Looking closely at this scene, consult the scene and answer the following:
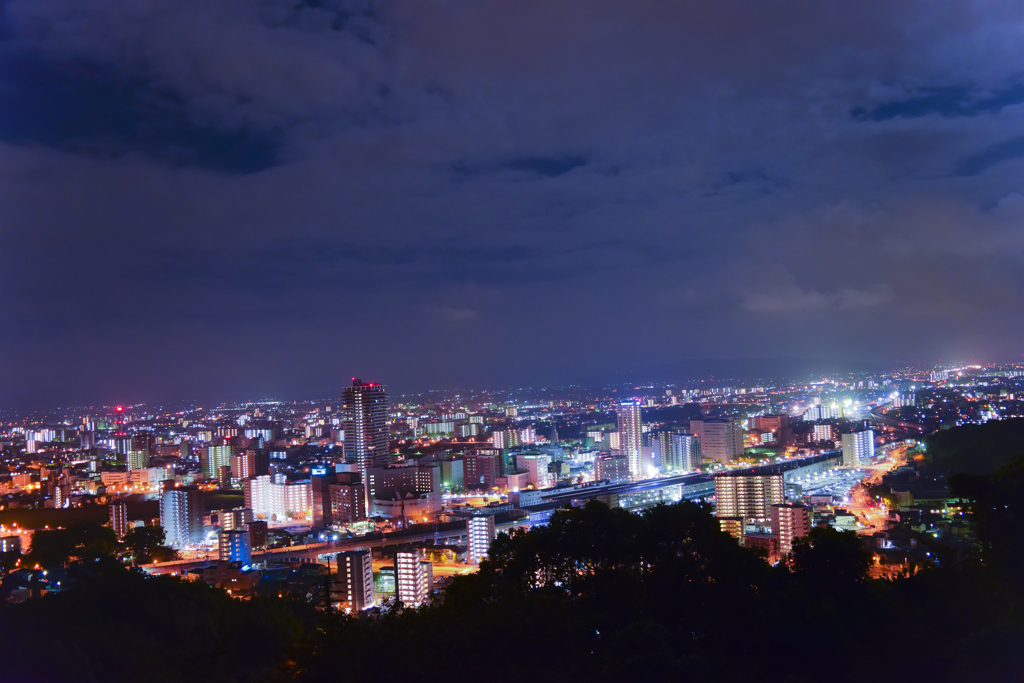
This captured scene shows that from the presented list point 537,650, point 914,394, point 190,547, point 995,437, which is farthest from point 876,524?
point 914,394

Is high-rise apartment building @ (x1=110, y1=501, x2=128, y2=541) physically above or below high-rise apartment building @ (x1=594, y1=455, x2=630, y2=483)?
above

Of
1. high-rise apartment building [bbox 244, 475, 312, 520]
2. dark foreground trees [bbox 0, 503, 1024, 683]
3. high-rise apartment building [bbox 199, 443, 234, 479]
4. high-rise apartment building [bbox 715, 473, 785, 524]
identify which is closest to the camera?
dark foreground trees [bbox 0, 503, 1024, 683]

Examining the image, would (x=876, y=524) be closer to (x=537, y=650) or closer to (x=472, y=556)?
(x=472, y=556)

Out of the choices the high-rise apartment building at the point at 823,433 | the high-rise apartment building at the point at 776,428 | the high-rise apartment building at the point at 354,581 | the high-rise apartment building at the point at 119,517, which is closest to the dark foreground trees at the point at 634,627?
the high-rise apartment building at the point at 354,581

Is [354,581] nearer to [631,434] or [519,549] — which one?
[519,549]

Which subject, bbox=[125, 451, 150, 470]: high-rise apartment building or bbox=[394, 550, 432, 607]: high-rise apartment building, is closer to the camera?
bbox=[394, 550, 432, 607]: high-rise apartment building

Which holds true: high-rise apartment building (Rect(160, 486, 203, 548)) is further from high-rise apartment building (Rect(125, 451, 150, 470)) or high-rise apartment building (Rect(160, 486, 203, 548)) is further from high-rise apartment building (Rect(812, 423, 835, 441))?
high-rise apartment building (Rect(812, 423, 835, 441))

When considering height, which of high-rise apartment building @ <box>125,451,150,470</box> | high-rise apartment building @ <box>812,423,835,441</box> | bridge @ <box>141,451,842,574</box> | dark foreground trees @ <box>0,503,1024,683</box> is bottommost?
bridge @ <box>141,451,842,574</box>

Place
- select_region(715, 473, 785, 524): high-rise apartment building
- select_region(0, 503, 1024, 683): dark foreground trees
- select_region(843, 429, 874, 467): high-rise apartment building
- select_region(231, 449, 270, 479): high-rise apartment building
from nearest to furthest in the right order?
1. select_region(0, 503, 1024, 683): dark foreground trees
2. select_region(715, 473, 785, 524): high-rise apartment building
3. select_region(843, 429, 874, 467): high-rise apartment building
4. select_region(231, 449, 270, 479): high-rise apartment building

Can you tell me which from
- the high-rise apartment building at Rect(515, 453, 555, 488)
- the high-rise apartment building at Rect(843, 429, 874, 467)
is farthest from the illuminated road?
the high-rise apartment building at Rect(515, 453, 555, 488)
